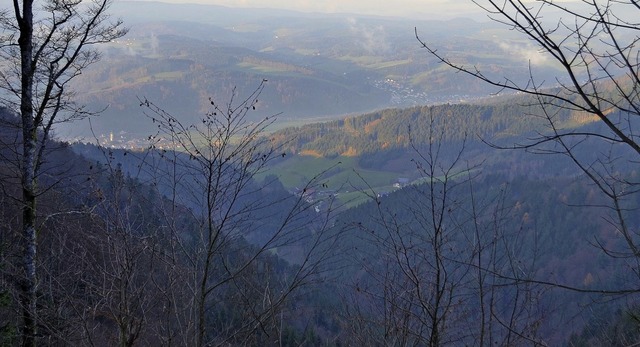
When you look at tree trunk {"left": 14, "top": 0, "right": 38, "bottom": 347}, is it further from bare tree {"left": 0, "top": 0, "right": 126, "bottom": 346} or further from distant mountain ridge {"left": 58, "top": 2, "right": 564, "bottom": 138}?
distant mountain ridge {"left": 58, "top": 2, "right": 564, "bottom": 138}

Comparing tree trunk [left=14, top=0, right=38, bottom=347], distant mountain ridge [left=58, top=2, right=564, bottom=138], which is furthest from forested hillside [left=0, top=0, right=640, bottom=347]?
distant mountain ridge [left=58, top=2, right=564, bottom=138]

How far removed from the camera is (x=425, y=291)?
4395mm

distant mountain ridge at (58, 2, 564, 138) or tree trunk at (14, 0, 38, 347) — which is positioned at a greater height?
tree trunk at (14, 0, 38, 347)

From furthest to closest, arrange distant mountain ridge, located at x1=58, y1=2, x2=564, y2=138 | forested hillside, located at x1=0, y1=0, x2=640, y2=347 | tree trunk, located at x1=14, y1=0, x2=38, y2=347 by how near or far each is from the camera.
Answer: distant mountain ridge, located at x1=58, y1=2, x2=564, y2=138, tree trunk, located at x1=14, y1=0, x2=38, y2=347, forested hillside, located at x1=0, y1=0, x2=640, y2=347

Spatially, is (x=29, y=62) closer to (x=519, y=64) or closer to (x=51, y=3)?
(x=51, y=3)

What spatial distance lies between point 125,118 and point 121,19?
108994 millimetres

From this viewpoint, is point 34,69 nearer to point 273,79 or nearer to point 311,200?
point 311,200

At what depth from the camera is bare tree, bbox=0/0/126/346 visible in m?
5.20

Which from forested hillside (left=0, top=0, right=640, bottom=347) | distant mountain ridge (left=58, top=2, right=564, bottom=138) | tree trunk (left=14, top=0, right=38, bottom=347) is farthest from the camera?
distant mountain ridge (left=58, top=2, right=564, bottom=138)

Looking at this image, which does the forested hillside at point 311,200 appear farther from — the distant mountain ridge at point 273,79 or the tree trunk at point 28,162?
the distant mountain ridge at point 273,79

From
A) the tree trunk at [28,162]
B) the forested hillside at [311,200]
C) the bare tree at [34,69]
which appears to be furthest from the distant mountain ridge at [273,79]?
the tree trunk at [28,162]

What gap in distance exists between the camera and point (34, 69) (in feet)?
17.5

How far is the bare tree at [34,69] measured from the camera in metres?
5.20

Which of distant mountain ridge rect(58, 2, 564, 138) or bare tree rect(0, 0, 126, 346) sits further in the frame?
distant mountain ridge rect(58, 2, 564, 138)
